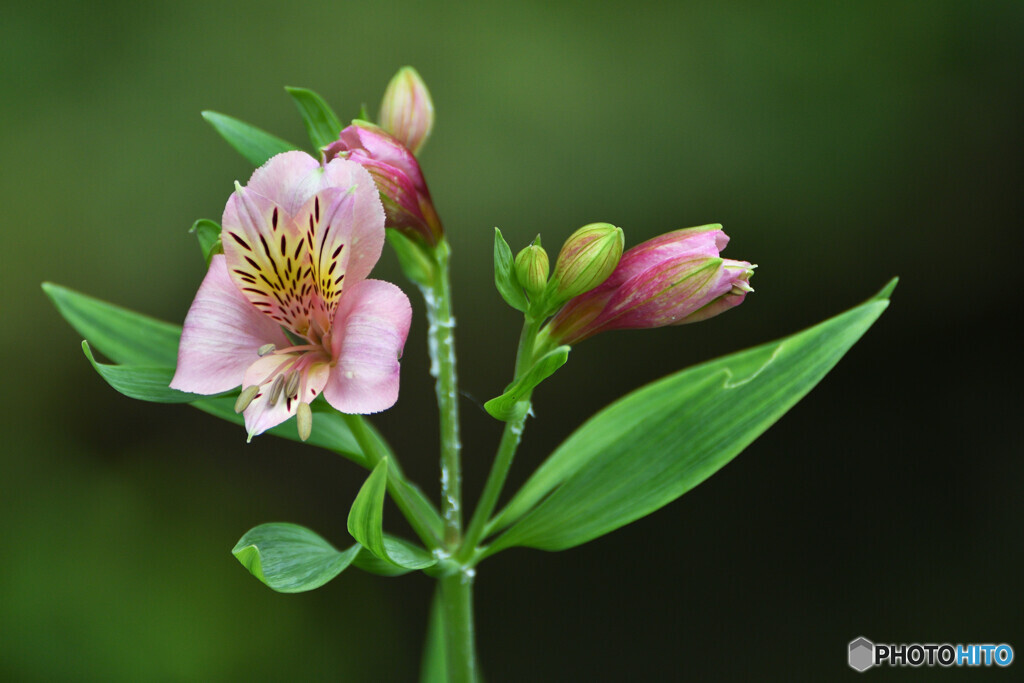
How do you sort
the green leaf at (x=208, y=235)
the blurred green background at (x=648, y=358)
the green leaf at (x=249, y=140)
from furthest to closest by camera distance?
1. the blurred green background at (x=648, y=358)
2. the green leaf at (x=249, y=140)
3. the green leaf at (x=208, y=235)

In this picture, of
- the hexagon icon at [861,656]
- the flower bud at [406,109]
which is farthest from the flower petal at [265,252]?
the hexagon icon at [861,656]

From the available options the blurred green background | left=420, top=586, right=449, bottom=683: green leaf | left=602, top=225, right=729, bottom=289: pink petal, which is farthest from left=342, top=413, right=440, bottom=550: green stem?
the blurred green background

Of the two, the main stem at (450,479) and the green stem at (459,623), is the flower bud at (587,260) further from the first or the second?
the green stem at (459,623)

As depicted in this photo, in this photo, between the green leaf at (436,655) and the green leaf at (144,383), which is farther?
the green leaf at (436,655)

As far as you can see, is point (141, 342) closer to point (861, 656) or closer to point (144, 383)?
point (144, 383)

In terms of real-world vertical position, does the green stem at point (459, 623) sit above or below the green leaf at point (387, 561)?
below
